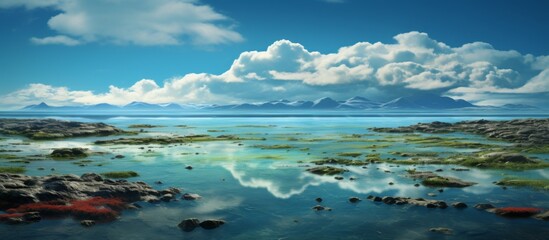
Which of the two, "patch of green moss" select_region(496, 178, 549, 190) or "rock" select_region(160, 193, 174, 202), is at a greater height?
"patch of green moss" select_region(496, 178, 549, 190)

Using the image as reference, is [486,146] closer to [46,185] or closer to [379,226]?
[379,226]

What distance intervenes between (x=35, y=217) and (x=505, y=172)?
6277 centimetres

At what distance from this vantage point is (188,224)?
36.3 m

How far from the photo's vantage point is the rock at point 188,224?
36000mm

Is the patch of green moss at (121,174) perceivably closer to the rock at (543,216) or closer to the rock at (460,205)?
the rock at (460,205)

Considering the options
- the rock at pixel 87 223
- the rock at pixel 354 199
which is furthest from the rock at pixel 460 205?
the rock at pixel 87 223

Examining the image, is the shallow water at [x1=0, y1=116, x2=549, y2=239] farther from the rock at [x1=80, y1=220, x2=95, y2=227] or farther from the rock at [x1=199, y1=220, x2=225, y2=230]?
the rock at [x1=199, y1=220, x2=225, y2=230]

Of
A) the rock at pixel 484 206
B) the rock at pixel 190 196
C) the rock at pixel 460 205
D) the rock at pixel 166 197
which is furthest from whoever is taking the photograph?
the rock at pixel 190 196

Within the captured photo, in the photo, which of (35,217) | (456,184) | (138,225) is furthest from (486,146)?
(35,217)

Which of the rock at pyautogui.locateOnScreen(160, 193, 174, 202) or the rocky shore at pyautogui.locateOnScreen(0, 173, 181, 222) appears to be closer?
the rocky shore at pyautogui.locateOnScreen(0, 173, 181, 222)

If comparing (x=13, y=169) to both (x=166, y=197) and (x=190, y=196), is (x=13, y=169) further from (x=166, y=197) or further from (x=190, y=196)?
(x=190, y=196)

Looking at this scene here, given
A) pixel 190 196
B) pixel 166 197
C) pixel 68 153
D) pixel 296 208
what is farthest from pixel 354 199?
pixel 68 153

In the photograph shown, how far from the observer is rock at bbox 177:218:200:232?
3600 centimetres

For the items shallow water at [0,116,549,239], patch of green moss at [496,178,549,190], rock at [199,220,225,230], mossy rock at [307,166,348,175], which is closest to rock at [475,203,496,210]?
Answer: shallow water at [0,116,549,239]
